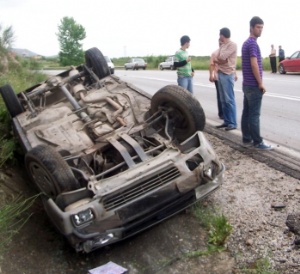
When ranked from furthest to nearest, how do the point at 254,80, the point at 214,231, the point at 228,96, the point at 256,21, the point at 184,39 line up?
1. the point at 184,39
2. the point at 228,96
3. the point at 254,80
4. the point at 256,21
5. the point at 214,231

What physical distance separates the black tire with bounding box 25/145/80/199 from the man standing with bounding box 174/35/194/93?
4.63 meters

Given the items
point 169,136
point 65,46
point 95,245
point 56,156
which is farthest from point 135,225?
point 65,46

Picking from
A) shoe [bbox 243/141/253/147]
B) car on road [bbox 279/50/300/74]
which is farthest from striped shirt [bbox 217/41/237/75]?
car on road [bbox 279/50/300/74]

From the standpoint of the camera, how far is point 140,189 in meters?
3.88

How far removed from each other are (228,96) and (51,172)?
4104mm

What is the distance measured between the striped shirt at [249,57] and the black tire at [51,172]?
10.1 ft

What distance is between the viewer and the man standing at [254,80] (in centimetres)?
588

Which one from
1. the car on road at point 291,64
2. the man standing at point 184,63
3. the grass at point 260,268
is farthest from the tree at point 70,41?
the grass at point 260,268

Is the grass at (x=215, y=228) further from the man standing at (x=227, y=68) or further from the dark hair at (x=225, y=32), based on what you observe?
the dark hair at (x=225, y=32)

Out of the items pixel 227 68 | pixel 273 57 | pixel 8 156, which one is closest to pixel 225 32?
pixel 227 68

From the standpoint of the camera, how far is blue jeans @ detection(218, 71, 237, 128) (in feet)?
24.0

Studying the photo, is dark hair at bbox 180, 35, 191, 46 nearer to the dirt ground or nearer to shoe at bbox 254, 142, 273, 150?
shoe at bbox 254, 142, 273, 150

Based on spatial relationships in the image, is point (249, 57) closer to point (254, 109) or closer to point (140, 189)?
point (254, 109)

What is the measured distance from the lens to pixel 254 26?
5871 millimetres
